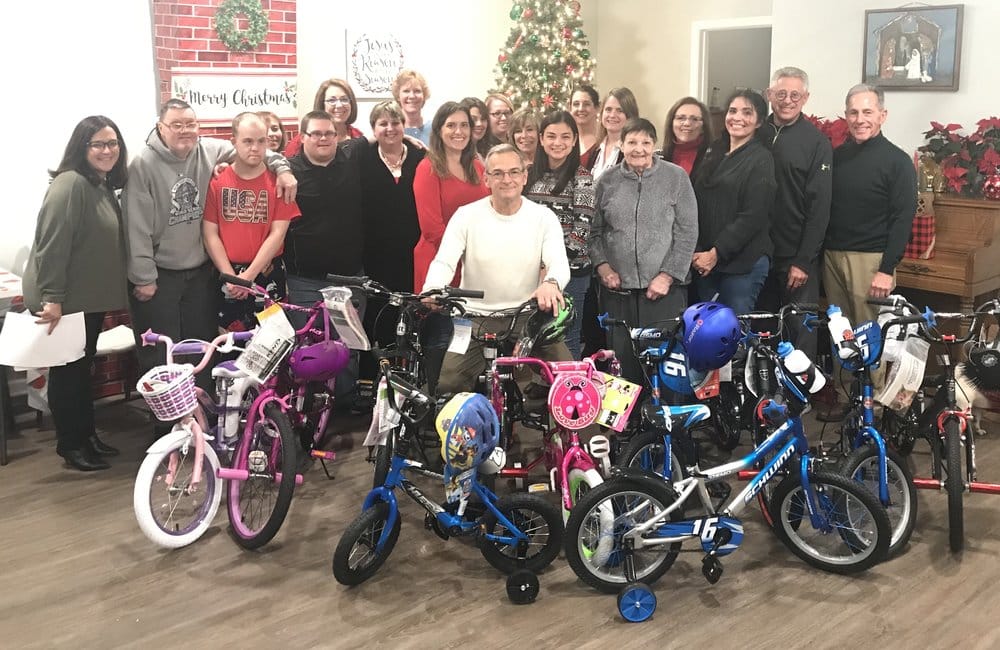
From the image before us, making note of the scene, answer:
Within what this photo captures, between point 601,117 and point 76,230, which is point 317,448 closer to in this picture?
point 76,230

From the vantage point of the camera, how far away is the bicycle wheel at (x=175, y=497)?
3385 mm

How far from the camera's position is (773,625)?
3.01 meters

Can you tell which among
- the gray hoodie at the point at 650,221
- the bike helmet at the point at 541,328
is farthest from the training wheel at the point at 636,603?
the gray hoodie at the point at 650,221

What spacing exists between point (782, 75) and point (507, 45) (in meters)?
3.42

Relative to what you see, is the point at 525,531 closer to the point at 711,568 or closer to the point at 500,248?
the point at 711,568

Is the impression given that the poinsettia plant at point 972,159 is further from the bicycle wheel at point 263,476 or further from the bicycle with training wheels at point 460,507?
the bicycle wheel at point 263,476

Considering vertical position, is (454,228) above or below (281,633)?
above

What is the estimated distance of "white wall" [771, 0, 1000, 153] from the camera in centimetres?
577

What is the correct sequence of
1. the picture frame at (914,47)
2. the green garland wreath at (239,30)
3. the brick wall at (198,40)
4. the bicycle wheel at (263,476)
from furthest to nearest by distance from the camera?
the picture frame at (914,47) < the green garland wreath at (239,30) < the brick wall at (198,40) < the bicycle wheel at (263,476)

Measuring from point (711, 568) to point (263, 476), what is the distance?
162 centimetres

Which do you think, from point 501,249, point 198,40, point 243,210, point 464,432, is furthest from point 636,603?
point 198,40

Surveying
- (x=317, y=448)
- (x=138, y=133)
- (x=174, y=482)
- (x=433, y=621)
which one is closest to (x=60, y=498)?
(x=174, y=482)

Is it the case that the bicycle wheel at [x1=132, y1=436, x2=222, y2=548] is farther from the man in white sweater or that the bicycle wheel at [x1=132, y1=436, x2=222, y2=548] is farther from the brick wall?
the brick wall

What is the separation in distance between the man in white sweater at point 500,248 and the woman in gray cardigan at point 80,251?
1442 millimetres
